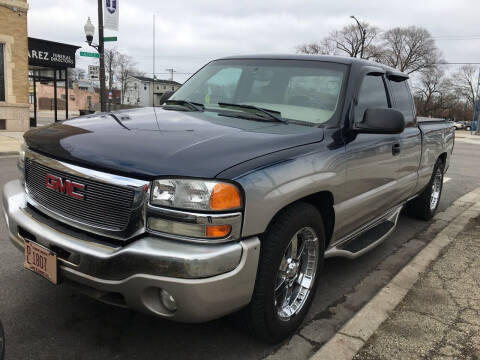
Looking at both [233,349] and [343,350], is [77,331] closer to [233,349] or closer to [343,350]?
[233,349]

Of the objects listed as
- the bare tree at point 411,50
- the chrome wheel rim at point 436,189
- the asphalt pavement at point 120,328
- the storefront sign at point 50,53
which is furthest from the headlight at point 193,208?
the bare tree at point 411,50

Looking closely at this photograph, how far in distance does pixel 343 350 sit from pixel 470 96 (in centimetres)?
9444

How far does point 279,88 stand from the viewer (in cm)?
333

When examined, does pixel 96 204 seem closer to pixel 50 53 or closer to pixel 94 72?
pixel 94 72

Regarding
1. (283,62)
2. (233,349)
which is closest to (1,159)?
(283,62)

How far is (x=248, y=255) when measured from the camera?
6.87 ft

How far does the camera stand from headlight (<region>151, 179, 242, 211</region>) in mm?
2016

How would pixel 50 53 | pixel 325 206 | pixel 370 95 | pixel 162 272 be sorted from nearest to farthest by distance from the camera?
1. pixel 162 272
2. pixel 325 206
3. pixel 370 95
4. pixel 50 53

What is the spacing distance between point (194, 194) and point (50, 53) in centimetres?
2055

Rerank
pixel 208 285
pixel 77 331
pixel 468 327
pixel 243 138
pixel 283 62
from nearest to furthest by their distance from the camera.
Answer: pixel 208 285 → pixel 243 138 → pixel 77 331 → pixel 468 327 → pixel 283 62

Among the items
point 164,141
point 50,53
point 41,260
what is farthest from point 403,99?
point 50,53

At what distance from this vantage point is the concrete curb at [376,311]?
8.16ft

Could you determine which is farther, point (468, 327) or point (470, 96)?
point (470, 96)

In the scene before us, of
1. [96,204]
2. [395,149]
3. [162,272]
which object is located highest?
[395,149]
